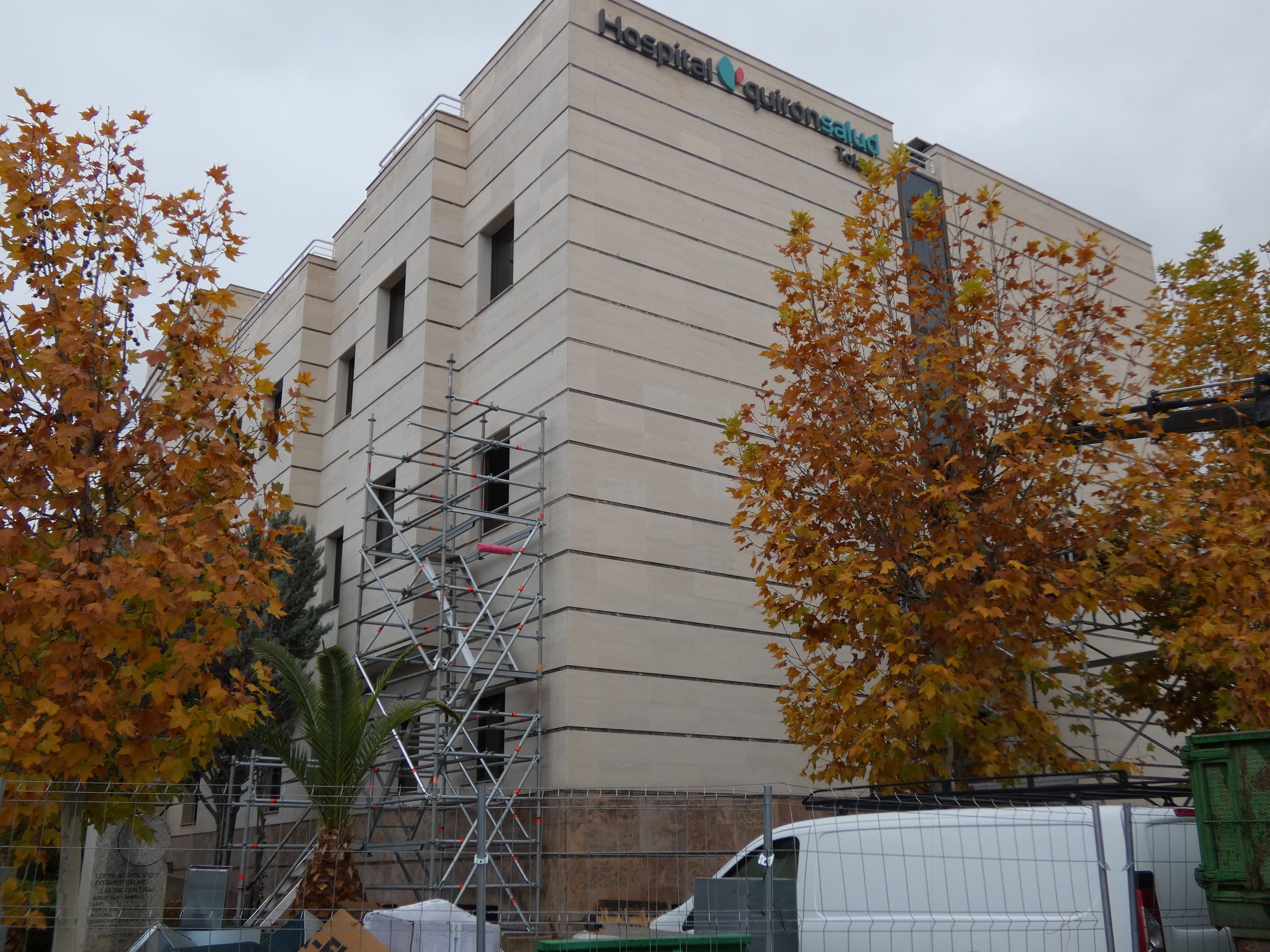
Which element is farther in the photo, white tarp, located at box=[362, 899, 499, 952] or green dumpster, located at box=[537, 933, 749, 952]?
white tarp, located at box=[362, 899, 499, 952]

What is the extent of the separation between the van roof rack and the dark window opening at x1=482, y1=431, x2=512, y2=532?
8130mm

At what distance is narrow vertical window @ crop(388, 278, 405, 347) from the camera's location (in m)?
21.8

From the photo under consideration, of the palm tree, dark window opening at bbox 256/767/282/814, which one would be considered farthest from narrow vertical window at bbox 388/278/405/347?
the palm tree

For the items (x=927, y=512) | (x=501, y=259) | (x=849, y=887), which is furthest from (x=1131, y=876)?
(x=501, y=259)

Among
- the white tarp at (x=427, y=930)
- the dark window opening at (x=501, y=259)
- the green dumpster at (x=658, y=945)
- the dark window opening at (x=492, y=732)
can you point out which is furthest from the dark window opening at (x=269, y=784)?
the green dumpster at (x=658, y=945)

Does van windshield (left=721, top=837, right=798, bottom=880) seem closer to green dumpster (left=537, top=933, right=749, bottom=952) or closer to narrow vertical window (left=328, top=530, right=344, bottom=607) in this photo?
green dumpster (left=537, top=933, right=749, bottom=952)

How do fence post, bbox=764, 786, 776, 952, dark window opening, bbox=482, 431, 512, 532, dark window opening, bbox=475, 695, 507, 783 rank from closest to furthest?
fence post, bbox=764, 786, 776, 952, dark window opening, bbox=475, 695, 507, 783, dark window opening, bbox=482, 431, 512, 532

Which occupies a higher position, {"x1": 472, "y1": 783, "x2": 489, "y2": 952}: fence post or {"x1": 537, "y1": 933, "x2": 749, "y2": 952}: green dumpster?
{"x1": 472, "y1": 783, "x2": 489, "y2": 952}: fence post

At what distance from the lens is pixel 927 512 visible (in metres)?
12.5

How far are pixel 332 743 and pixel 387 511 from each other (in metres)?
6.17

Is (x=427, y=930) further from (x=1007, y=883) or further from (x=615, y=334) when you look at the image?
(x=615, y=334)

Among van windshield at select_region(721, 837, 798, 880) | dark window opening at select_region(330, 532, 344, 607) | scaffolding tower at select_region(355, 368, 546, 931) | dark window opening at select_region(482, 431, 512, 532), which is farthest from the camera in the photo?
dark window opening at select_region(330, 532, 344, 607)

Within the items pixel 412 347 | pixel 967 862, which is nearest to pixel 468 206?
pixel 412 347

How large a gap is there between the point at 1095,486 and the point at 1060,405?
12.8 meters
